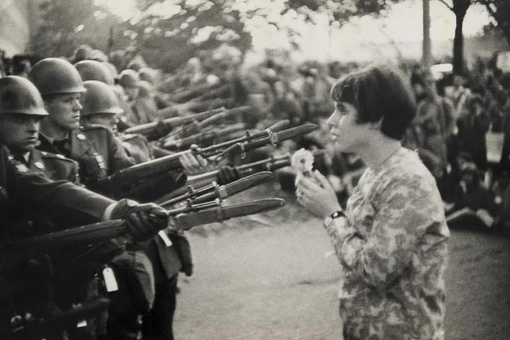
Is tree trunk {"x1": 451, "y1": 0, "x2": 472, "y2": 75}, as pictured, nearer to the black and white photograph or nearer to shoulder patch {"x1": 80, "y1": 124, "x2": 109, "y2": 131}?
the black and white photograph

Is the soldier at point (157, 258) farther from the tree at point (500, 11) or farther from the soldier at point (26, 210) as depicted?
the tree at point (500, 11)

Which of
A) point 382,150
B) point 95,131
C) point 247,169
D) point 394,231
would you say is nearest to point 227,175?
point 247,169

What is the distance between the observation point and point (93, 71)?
2500 mm

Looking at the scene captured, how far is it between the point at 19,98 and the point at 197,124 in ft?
2.94

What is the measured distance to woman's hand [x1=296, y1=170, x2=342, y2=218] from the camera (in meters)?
1.60

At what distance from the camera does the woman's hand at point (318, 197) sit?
5.25 feet

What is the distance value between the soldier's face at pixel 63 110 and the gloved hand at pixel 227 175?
55cm

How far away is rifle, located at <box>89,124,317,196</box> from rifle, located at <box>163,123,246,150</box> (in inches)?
6.6

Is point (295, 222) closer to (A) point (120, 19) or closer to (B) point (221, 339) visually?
(B) point (221, 339)

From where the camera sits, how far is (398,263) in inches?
57.5

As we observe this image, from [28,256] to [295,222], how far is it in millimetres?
1187

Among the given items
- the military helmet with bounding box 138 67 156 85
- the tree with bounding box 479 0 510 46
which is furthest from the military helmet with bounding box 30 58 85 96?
the tree with bounding box 479 0 510 46

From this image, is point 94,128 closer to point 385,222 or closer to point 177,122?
point 177,122

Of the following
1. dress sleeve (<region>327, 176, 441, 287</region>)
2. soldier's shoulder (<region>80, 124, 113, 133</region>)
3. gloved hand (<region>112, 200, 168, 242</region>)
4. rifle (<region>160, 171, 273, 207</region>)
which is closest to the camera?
dress sleeve (<region>327, 176, 441, 287</region>)
